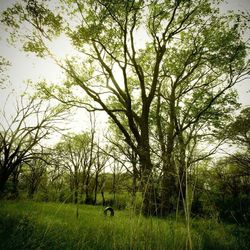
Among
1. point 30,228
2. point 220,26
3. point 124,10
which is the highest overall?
point 220,26

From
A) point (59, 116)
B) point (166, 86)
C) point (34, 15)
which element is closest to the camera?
point (34, 15)

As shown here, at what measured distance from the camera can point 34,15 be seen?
26.7ft

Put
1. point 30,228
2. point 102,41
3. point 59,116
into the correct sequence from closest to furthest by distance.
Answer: point 30,228
point 102,41
point 59,116

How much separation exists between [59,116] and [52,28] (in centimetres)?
469

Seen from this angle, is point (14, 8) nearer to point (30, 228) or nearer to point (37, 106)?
point (37, 106)

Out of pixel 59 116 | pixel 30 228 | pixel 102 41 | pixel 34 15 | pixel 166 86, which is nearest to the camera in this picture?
pixel 30 228

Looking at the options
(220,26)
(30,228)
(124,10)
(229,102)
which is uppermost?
(220,26)

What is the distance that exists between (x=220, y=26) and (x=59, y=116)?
1069 centimetres

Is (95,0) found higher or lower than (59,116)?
higher

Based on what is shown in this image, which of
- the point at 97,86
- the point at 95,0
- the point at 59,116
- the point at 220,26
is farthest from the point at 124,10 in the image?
the point at 59,116

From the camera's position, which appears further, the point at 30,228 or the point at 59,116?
the point at 59,116

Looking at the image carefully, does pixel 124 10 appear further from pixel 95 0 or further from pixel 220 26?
pixel 220 26

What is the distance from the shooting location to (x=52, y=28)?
8.80m

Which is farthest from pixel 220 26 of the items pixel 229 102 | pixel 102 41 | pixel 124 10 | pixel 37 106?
pixel 37 106
